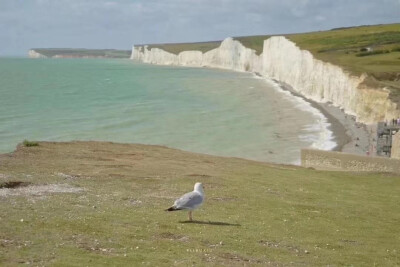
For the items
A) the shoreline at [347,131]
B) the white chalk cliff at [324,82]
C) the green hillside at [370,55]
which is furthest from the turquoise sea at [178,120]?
the green hillside at [370,55]

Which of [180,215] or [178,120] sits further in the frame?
[178,120]

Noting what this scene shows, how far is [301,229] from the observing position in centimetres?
1869

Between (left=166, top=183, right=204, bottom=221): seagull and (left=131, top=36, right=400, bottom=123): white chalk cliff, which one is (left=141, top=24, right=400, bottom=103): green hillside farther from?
(left=166, top=183, right=204, bottom=221): seagull

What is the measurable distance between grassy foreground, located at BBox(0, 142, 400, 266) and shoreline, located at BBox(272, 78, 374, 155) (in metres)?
23.4

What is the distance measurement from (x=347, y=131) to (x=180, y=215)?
49956 millimetres

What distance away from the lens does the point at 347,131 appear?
6606cm

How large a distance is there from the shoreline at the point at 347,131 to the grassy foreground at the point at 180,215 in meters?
23.4

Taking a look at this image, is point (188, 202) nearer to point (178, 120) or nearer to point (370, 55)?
point (178, 120)

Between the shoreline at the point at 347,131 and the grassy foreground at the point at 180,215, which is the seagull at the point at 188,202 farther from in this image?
the shoreline at the point at 347,131

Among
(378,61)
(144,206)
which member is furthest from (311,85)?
(144,206)

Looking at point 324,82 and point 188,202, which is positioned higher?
point 324,82

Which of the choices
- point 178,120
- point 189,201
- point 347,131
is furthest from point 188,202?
point 178,120

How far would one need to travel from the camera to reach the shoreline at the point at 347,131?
5534cm

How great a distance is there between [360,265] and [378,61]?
83.5 meters
